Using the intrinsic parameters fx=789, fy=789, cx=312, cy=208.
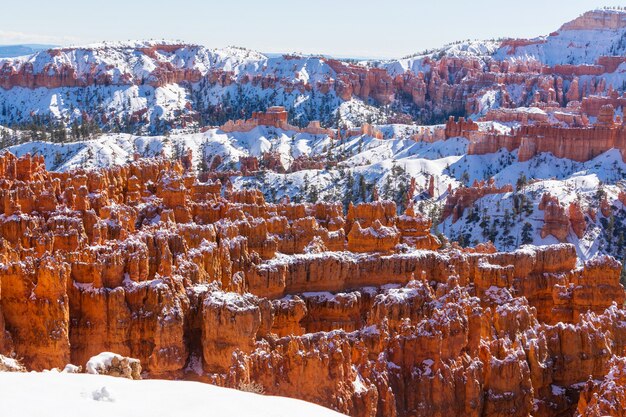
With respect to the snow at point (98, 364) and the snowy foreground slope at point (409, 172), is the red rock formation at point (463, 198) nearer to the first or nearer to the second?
the snowy foreground slope at point (409, 172)

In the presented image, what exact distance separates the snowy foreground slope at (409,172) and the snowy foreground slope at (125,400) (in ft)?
205

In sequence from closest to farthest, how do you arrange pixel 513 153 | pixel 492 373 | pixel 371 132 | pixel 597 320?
pixel 492 373 < pixel 597 320 < pixel 513 153 < pixel 371 132

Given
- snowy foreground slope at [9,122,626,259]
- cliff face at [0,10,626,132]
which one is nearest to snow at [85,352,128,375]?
snowy foreground slope at [9,122,626,259]

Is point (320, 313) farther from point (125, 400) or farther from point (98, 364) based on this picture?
point (125, 400)

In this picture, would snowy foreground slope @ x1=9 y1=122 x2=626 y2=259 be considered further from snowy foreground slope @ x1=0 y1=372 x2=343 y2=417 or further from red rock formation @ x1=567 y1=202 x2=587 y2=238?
snowy foreground slope @ x1=0 y1=372 x2=343 y2=417

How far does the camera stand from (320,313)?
95.9ft

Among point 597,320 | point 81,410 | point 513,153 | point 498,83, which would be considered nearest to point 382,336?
point 597,320

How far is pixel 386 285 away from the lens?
104 ft

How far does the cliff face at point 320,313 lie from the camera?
69.5 ft

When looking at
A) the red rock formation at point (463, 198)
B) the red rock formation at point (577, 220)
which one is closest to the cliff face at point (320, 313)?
the red rock formation at point (577, 220)

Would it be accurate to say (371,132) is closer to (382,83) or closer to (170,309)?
(382,83)

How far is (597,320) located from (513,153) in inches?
3239

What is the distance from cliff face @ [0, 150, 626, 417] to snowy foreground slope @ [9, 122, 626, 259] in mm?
39855

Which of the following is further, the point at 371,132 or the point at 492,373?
the point at 371,132
